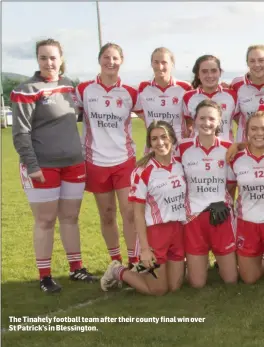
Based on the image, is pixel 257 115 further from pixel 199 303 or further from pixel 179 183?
pixel 199 303

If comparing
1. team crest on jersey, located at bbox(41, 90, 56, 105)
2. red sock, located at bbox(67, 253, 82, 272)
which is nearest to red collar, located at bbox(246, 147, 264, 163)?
team crest on jersey, located at bbox(41, 90, 56, 105)

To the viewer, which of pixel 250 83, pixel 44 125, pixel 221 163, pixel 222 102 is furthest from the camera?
pixel 250 83

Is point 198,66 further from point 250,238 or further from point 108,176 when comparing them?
point 250,238

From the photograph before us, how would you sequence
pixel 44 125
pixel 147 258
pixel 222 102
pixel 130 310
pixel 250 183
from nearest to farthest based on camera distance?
pixel 130 310 < pixel 147 258 < pixel 250 183 < pixel 44 125 < pixel 222 102

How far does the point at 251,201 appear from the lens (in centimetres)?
451

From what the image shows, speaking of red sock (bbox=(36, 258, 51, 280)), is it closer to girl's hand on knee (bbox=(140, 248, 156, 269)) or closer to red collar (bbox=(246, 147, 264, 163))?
girl's hand on knee (bbox=(140, 248, 156, 269))

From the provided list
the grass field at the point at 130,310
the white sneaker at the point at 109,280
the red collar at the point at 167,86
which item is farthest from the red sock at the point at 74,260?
the red collar at the point at 167,86

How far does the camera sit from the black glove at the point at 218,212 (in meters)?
4.46

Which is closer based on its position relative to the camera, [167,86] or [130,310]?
[130,310]

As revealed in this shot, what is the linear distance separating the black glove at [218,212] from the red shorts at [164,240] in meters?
0.31

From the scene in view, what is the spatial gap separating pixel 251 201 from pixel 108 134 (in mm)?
1462

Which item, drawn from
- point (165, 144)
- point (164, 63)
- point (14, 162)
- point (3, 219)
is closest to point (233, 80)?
point (164, 63)

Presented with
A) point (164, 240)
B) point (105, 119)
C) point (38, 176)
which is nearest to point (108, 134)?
point (105, 119)

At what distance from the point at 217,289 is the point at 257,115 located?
1.50m
